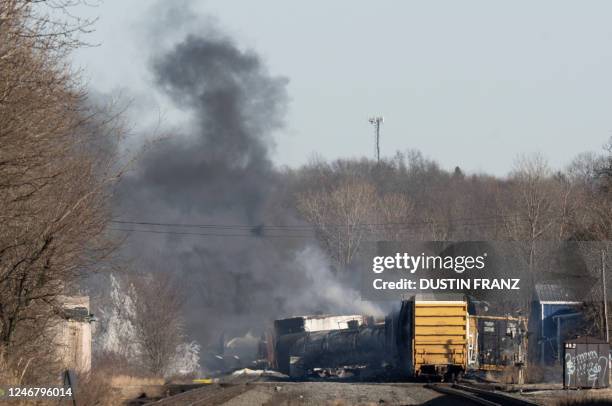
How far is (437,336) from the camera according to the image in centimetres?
4241

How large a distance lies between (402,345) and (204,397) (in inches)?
633

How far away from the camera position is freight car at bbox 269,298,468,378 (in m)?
42.4

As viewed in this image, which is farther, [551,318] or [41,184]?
[551,318]

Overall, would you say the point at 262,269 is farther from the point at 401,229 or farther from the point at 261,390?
the point at 261,390

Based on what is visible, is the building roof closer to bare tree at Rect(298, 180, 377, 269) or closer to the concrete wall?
the concrete wall

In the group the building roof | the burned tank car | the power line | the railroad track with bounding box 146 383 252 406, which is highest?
the power line

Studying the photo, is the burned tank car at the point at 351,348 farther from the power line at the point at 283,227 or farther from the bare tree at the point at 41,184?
the bare tree at the point at 41,184

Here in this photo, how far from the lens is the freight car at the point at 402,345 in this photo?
42.4m

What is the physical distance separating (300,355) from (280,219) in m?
35.6

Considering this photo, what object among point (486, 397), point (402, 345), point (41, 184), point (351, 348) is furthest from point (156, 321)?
point (41, 184)

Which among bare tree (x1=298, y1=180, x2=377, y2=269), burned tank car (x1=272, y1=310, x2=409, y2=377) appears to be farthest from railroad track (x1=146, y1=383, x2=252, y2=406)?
bare tree (x1=298, y1=180, x2=377, y2=269)

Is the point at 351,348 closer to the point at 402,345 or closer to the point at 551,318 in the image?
the point at 402,345

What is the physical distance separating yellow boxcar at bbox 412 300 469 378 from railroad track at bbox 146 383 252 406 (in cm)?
827

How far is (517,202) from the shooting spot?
277 ft
